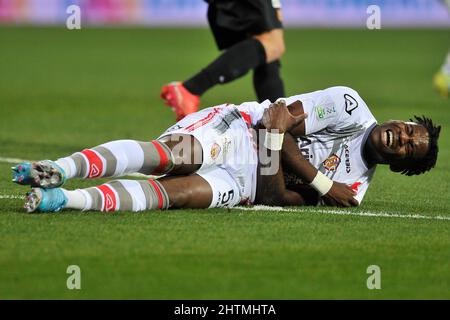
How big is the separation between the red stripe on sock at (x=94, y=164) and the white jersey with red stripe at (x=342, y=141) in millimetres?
1275

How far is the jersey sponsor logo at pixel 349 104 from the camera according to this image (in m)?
7.05

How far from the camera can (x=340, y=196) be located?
23.3ft

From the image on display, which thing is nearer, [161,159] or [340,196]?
[161,159]

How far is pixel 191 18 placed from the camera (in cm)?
2958

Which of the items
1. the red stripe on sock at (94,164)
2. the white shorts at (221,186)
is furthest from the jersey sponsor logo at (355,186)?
the red stripe on sock at (94,164)

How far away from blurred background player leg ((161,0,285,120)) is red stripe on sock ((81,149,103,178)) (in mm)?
2781

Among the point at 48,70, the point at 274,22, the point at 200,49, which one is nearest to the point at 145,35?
the point at 200,49

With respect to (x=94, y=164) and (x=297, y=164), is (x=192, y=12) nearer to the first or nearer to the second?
(x=297, y=164)

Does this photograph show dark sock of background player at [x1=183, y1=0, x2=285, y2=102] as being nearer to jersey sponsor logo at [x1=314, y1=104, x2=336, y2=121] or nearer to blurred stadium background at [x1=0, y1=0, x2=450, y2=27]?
jersey sponsor logo at [x1=314, y1=104, x2=336, y2=121]

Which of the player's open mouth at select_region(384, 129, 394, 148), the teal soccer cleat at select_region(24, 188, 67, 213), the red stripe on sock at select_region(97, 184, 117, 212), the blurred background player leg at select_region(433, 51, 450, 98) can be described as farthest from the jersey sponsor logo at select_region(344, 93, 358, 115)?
the blurred background player leg at select_region(433, 51, 450, 98)

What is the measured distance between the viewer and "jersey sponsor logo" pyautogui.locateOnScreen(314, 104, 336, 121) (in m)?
6.98

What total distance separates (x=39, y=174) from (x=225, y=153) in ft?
4.23

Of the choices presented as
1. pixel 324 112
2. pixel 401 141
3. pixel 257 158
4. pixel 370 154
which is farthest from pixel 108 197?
pixel 401 141
